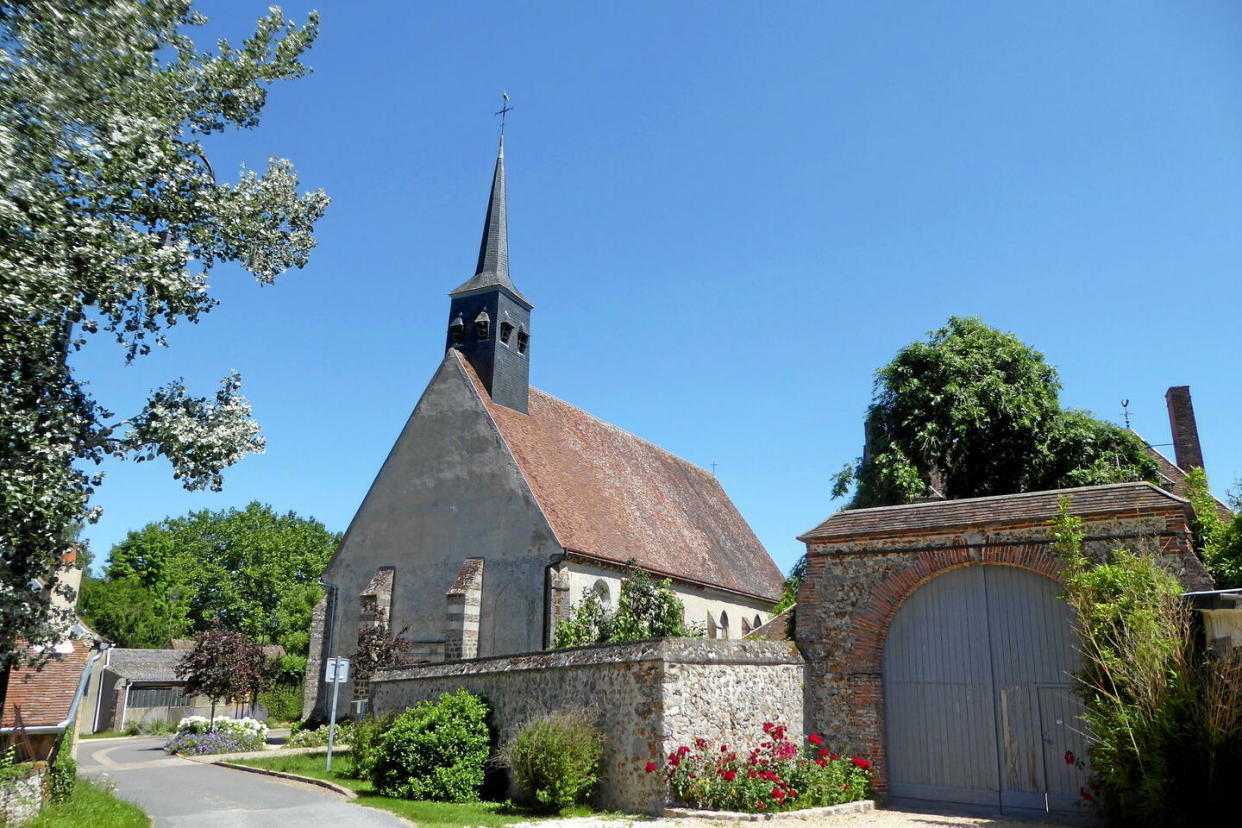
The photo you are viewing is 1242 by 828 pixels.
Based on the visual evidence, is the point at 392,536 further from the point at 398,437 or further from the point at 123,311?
the point at 123,311

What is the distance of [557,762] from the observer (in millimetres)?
11836

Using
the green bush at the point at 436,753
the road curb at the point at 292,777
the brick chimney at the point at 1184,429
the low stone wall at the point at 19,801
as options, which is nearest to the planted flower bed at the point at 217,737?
the road curb at the point at 292,777

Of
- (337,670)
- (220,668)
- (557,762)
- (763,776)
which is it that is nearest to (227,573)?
(220,668)

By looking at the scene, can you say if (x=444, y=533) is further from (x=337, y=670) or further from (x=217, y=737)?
(x=217, y=737)

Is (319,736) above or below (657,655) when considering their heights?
below

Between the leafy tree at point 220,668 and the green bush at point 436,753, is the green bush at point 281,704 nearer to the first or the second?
the leafy tree at point 220,668

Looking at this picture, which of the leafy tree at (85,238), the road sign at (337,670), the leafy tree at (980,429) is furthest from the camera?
the leafy tree at (980,429)

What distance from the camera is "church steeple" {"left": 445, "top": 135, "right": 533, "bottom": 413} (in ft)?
80.0

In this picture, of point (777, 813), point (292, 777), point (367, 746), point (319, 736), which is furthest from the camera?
point (319, 736)

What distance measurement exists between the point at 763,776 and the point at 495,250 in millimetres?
18511

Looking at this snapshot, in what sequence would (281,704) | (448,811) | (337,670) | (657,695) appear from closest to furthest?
(657,695) → (448,811) → (337,670) → (281,704)

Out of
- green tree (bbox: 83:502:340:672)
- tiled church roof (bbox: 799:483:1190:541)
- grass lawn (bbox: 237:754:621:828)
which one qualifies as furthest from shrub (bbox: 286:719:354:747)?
green tree (bbox: 83:502:340:672)

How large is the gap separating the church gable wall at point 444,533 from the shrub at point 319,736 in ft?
3.48

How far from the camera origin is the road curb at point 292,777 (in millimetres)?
14252
